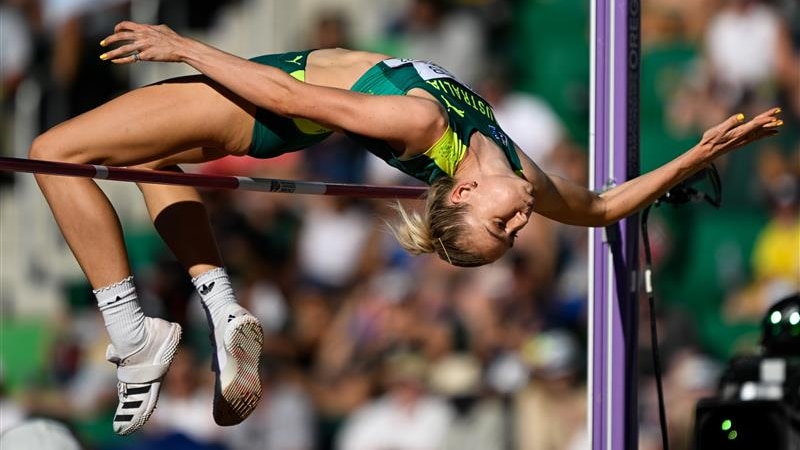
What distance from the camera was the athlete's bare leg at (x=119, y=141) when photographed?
4.28 metres

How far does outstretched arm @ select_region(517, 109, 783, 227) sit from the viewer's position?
4590 mm

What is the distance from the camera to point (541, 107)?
8875mm

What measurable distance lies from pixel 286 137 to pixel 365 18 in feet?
18.3

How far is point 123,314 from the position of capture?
443 cm

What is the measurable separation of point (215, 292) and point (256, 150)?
516 mm

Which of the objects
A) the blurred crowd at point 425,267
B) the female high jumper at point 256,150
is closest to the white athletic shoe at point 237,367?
the female high jumper at point 256,150

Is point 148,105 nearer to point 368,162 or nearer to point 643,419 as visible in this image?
point 643,419

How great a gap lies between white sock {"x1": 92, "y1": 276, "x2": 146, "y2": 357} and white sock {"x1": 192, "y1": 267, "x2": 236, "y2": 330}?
0.29 metres

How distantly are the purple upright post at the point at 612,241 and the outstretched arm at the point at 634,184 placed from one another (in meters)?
0.21

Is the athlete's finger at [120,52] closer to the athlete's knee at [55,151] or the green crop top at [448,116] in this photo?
the athlete's knee at [55,151]

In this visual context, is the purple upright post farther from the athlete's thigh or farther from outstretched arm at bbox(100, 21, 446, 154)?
the athlete's thigh

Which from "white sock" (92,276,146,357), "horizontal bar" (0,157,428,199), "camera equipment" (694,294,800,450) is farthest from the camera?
"camera equipment" (694,294,800,450)

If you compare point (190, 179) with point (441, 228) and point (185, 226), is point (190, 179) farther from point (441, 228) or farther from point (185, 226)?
point (441, 228)

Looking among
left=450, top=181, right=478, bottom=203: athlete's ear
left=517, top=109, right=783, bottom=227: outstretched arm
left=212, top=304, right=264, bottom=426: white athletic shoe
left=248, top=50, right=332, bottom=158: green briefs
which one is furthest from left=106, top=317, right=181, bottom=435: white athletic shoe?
left=517, top=109, right=783, bottom=227: outstretched arm
